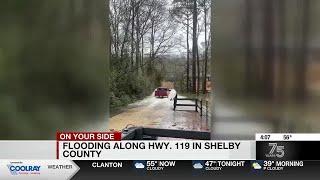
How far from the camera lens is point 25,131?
238cm

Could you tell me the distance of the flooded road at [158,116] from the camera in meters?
2.41

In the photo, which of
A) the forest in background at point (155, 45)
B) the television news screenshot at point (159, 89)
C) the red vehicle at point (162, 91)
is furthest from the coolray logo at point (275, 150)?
the red vehicle at point (162, 91)

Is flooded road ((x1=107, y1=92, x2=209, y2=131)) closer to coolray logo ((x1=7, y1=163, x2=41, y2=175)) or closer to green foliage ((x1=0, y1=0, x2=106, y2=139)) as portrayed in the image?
green foliage ((x1=0, y1=0, x2=106, y2=139))

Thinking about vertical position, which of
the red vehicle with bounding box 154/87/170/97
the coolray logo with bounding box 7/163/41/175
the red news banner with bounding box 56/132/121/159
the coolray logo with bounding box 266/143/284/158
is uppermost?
the red vehicle with bounding box 154/87/170/97

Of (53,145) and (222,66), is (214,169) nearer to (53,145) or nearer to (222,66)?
(222,66)

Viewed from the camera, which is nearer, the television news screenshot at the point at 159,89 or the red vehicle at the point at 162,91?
the television news screenshot at the point at 159,89

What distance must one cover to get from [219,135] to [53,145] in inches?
33.8

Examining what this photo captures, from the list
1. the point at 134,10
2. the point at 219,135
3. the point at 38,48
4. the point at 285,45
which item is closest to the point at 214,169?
the point at 219,135

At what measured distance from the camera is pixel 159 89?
244 centimetres

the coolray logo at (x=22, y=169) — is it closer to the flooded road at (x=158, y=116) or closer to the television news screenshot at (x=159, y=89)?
the television news screenshot at (x=159, y=89)

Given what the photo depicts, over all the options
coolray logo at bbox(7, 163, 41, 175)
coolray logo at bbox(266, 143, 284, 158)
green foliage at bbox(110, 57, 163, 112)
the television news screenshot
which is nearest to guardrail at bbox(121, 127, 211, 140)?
the television news screenshot

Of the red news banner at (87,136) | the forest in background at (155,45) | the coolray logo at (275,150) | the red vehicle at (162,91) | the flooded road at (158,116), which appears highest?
the forest in background at (155,45)

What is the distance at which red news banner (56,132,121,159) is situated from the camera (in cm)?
234

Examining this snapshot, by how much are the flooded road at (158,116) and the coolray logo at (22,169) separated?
1.41 feet
